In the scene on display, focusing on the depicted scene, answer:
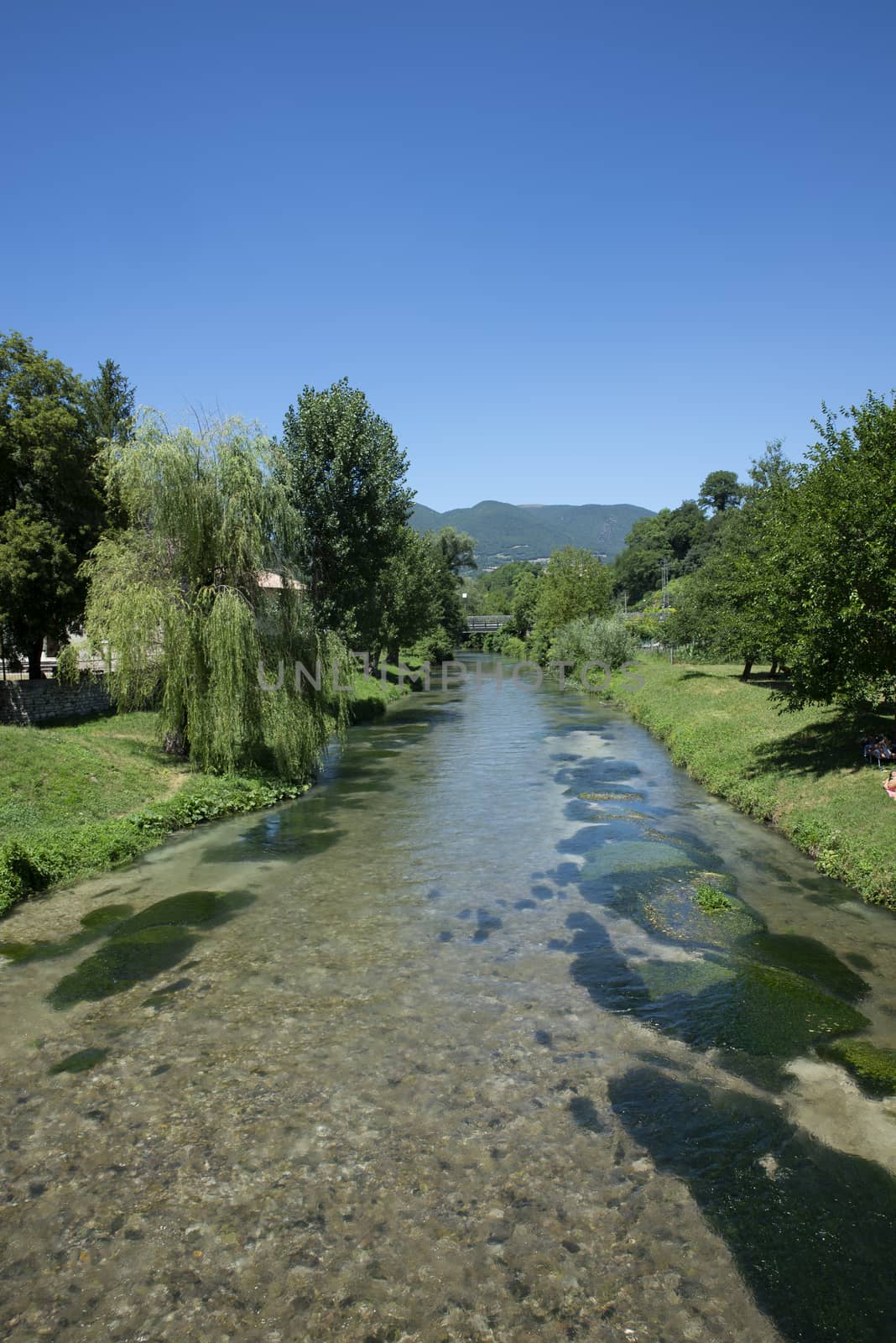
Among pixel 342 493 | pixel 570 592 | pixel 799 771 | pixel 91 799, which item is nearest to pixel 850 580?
pixel 799 771

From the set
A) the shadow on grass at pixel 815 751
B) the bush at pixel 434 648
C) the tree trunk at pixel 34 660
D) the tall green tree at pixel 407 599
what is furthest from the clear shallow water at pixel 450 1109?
the bush at pixel 434 648

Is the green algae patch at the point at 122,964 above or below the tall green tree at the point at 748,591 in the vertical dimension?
below

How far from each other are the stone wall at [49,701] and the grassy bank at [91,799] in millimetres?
2385

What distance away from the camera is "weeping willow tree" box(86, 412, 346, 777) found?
2084 centimetres

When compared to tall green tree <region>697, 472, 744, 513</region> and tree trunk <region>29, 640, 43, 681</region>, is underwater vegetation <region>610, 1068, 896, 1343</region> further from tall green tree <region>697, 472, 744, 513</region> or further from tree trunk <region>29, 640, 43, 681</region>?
tall green tree <region>697, 472, 744, 513</region>

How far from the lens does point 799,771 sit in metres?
20.1

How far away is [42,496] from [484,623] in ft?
313

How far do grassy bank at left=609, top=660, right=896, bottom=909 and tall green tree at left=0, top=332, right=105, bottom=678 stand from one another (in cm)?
2153

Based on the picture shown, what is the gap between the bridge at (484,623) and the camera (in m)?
119

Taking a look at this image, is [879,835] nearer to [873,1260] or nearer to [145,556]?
[873,1260]

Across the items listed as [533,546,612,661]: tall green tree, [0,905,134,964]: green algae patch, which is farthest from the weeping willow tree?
[533,546,612,661]: tall green tree

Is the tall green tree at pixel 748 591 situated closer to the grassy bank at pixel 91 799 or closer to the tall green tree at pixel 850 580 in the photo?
the tall green tree at pixel 850 580

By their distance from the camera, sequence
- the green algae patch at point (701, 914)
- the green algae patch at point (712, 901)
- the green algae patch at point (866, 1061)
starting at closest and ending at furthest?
the green algae patch at point (866, 1061), the green algae patch at point (701, 914), the green algae patch at point (712, 901)

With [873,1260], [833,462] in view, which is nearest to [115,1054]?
[873,1260]
